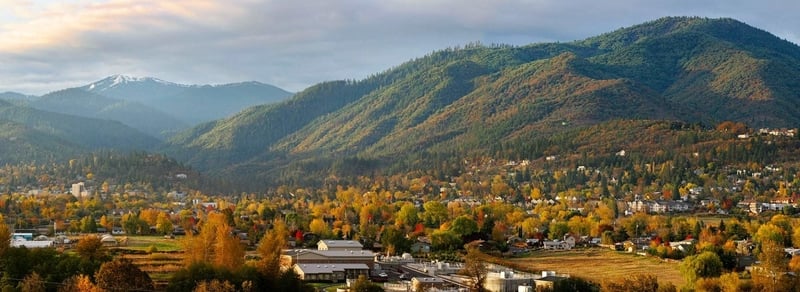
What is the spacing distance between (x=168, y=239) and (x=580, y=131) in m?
81.5

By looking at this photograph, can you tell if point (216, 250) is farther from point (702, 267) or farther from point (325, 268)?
point (702, 267)

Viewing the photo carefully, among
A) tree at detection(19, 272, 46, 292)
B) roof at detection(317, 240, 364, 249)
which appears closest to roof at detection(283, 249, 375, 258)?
roof at detection(317, 240, 364, 249)

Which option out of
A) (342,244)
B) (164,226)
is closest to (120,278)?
(342,244)

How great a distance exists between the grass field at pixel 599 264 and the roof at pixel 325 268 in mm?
12895

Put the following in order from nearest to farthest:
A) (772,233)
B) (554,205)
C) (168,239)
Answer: (772,233) < (168,239) < (554,205)

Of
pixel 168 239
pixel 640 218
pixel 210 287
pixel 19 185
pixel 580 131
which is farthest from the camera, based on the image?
pixel 580 131

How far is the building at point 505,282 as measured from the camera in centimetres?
5572

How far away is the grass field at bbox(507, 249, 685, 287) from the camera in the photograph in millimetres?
62938

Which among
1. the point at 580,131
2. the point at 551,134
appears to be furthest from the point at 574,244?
the point at 551,134

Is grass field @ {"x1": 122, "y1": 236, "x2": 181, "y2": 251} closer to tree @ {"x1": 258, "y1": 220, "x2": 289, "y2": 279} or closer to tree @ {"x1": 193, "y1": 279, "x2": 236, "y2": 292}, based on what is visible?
tree @ {"x1": 258, "y1": 220, "x2": 289, "y2": 279}

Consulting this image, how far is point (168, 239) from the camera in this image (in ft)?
266

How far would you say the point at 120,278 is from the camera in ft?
148

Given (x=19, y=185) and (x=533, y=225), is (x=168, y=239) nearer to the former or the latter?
(x=533, y=225)

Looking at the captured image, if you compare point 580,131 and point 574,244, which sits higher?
point 580,131
